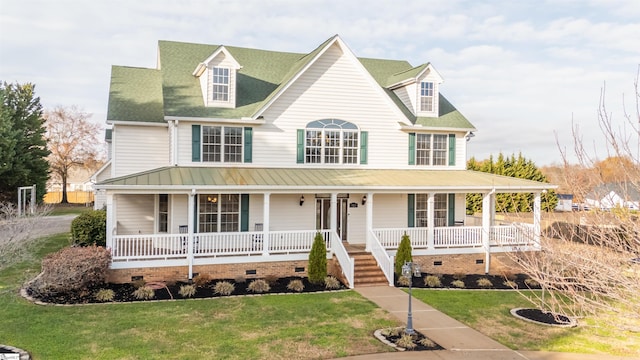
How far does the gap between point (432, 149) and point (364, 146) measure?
11.0 ft

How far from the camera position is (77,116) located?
52.7m

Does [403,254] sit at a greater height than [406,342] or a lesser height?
greater

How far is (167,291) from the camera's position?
46.4ft

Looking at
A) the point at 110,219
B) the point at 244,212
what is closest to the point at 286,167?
the point at 244,212

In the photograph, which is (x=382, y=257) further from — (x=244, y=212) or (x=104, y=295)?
(x=104, y=295)

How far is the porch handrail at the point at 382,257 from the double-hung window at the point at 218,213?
5203 millimetres

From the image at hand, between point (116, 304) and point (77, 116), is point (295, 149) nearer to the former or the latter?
point (116, 304)

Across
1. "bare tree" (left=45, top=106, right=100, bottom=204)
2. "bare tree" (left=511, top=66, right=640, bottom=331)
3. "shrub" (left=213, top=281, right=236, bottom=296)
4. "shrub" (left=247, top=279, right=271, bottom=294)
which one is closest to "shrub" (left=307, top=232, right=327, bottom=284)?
"shrub" (left=247, top=279, right=271, bottom=294)

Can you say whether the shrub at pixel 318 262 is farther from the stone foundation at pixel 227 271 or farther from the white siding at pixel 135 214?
the white siding at pixel 135 214

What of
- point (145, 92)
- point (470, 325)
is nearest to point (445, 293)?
point (470, 325)

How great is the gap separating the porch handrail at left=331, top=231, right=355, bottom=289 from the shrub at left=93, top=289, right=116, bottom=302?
7.25m

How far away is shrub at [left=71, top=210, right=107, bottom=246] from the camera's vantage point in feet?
54.6

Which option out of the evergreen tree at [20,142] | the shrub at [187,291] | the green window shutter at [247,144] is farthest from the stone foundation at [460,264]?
the evergreen tree at [20,142]

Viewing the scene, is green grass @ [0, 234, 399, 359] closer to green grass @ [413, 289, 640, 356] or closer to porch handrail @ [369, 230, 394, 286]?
green grass @ [413, 289, 640, 356]
